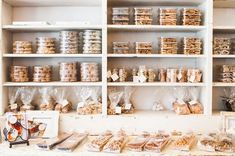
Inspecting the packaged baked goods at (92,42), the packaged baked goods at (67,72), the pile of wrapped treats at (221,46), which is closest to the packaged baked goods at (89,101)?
the packaged baked goods at (67,72)

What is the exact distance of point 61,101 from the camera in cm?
302

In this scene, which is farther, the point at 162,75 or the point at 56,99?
the point at 56,99

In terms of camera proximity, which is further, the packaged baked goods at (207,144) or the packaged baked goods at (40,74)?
the packaged baked goods at (40,74)

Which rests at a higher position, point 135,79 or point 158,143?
point 135,79

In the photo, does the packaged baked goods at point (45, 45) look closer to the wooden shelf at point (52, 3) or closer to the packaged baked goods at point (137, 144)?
the wooden shelf at point (52, 3)

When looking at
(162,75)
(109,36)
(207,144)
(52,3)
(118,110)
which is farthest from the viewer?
(109,36)

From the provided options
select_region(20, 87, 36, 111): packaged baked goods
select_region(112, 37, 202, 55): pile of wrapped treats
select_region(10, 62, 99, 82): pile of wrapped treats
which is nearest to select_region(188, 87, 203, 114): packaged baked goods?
select_region(112, 37, 202, 55): pile of wrapped treats

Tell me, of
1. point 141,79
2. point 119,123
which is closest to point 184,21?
point 141,79

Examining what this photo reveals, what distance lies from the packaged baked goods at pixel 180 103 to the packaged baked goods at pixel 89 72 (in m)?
0.80

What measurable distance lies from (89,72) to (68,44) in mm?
326

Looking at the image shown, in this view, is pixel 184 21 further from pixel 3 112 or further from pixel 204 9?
pixel 3 112

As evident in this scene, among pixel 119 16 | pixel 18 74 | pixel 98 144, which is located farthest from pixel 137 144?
pixel 18 74

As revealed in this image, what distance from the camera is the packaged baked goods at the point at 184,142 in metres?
2.40

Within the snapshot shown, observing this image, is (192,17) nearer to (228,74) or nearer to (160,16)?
(160,16)
